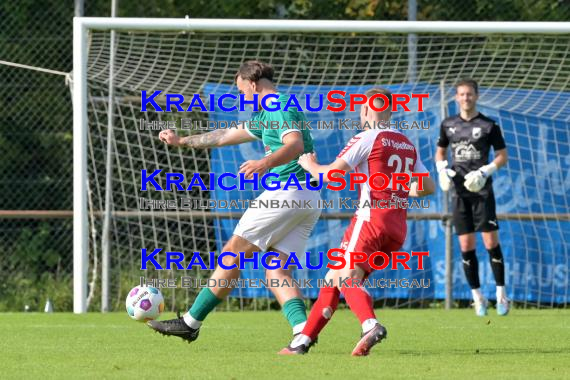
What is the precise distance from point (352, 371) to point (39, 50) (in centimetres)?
917

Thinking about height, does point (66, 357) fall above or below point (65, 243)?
below

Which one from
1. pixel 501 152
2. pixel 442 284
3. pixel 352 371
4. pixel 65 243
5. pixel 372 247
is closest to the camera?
pixel 352 371

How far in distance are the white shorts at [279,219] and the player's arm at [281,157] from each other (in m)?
0.32

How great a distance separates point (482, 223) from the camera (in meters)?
10.6

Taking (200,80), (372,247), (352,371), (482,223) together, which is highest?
(200,80)

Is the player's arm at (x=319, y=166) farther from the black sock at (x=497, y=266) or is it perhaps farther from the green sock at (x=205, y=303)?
the black sock at (x=497, y=266)

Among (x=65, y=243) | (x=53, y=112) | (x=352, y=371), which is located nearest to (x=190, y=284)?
(x=65, y=243)

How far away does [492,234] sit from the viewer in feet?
35.0

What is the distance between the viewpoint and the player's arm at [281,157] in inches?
261

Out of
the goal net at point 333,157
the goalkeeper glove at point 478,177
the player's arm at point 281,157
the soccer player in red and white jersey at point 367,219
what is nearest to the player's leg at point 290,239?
the soccer player in red and white jersey at point 367,219

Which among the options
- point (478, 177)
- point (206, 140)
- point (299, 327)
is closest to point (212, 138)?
point (206, 140)

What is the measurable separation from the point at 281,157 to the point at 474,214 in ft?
14.4

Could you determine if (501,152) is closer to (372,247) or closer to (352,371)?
(372,247)

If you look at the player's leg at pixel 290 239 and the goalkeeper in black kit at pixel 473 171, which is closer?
the player's leg at pixel 290 239
